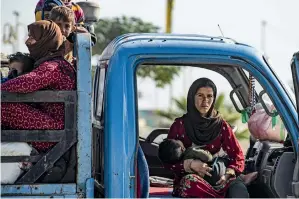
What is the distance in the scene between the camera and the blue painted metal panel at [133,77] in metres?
4.23

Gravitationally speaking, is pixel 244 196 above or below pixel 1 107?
below

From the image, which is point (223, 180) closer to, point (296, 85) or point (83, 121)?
point (296, 85)

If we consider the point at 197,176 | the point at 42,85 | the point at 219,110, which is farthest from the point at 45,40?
the point at 219,110

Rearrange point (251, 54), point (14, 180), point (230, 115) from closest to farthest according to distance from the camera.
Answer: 1. point (14, 180)
2. point (251, 54)
3. point (230, 115)

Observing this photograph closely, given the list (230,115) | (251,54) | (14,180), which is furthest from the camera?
(230,115)

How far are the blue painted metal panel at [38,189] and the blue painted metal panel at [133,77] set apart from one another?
270mm

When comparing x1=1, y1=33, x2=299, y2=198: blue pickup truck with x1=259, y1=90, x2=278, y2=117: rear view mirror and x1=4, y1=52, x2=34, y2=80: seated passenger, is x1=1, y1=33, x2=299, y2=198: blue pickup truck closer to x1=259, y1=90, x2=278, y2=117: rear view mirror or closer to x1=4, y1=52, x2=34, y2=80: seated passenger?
x1=259, y1=90, x2=278, y2=117: rear view mirror

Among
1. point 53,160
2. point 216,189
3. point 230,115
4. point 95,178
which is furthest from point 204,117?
point 230,115

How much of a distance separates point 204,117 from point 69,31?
104cm

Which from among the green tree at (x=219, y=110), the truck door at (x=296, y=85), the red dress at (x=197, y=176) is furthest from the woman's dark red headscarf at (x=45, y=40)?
the green tree at (x=219, y=110)

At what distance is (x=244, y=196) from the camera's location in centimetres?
470

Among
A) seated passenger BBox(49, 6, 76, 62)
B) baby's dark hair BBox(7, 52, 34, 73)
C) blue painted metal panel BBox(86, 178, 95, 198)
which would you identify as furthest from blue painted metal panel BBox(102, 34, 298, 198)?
baby's dark hair BBox(7, 52, 34, 73)

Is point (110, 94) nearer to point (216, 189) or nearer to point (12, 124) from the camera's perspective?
point (12, 124)

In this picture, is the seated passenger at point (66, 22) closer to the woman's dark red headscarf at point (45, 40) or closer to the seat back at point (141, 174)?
the woman's dark red headscarf at point (45, 40)
